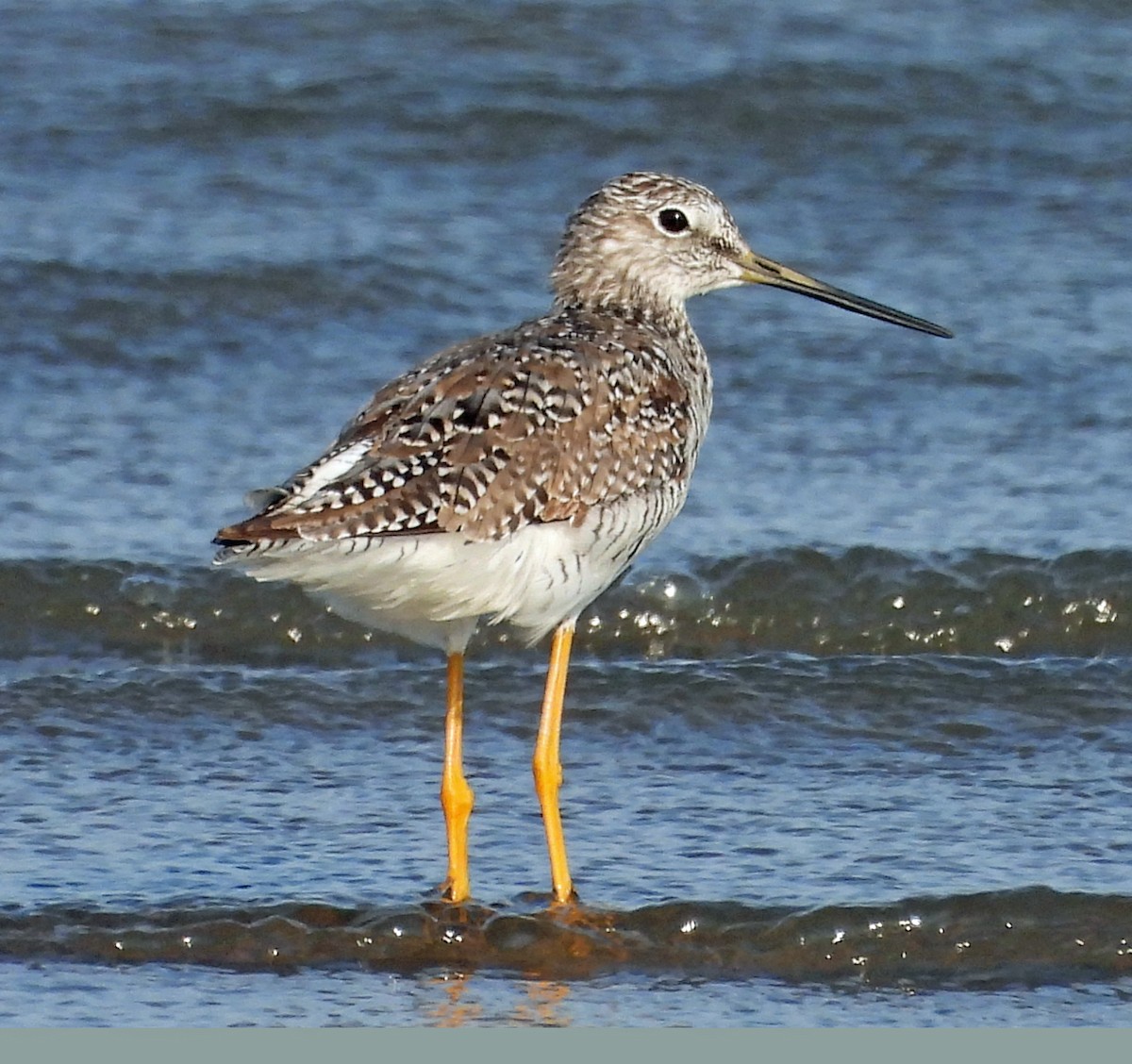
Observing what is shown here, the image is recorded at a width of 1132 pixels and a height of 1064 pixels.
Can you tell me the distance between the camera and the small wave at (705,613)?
9.80 meters

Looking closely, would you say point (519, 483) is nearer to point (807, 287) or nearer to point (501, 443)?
point (501, 443)

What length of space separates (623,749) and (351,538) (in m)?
2.42

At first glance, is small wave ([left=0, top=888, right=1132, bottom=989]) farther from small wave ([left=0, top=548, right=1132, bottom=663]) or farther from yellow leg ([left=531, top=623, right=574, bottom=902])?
small wave ([left=0, top=548, right=1132, bottom=663])

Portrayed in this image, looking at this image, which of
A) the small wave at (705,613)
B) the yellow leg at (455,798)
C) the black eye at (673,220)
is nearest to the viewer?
the yellow leg at (455,798)

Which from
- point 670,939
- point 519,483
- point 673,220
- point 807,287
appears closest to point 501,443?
point 519,483

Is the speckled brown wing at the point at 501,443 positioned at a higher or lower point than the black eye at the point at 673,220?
lower

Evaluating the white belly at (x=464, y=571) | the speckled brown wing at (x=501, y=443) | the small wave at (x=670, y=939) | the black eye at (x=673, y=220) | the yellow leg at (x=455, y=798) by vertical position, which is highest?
the black eye at (x=673, y=220)

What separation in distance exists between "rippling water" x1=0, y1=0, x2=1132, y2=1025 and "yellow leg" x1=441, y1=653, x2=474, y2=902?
13cm

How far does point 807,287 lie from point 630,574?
1.84 metres

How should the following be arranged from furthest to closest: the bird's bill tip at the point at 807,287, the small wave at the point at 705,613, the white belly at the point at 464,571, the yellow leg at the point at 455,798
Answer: the small wave at the point at 705,613 → the bird's bill tip at the point at 807,287 → the yellow leg at the point at 455,798 → the white belly at the point at 464,571

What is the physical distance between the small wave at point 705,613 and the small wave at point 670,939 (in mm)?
2584

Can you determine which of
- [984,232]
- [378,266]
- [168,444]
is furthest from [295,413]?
[984,232]

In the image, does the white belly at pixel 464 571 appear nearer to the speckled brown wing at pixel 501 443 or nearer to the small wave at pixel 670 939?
the speckled brown wing at pixel 501 443

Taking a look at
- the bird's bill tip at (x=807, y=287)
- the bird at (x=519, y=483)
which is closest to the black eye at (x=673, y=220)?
the bird at (x=519, y=483)
